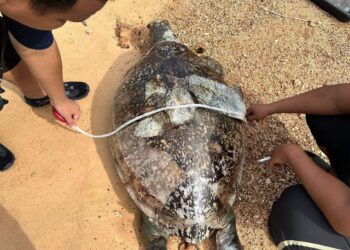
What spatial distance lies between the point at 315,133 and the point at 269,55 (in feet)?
2.89

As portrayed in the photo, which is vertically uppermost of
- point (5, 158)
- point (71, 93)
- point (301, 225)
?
point (301, 225)

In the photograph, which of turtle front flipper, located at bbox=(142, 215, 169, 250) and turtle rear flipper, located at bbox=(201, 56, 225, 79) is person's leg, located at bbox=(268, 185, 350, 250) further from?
turtle rear flipper, located at bbox=(201, 56, 225, 79)

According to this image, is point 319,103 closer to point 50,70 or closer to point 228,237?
point 228,237

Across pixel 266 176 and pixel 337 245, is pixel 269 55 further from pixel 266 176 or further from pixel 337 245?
pixel 337 245

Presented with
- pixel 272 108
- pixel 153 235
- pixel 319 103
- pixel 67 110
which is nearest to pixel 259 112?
pixel 272 108

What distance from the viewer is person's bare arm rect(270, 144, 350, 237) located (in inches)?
54.7

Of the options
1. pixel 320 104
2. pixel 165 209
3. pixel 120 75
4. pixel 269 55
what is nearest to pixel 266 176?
pixel 320 104

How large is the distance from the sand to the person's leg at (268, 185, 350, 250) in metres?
0.20

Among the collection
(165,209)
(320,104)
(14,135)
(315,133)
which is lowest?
(14,135)

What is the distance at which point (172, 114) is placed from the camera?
167 centimetres

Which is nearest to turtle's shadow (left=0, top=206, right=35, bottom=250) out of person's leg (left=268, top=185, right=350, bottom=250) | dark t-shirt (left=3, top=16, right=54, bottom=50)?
dark t-shirt (left=3, top=16, right=54, bottom=50)

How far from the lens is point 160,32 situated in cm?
236

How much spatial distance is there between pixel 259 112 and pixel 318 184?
21.4 inches

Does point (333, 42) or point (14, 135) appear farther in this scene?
point (333, 42)
